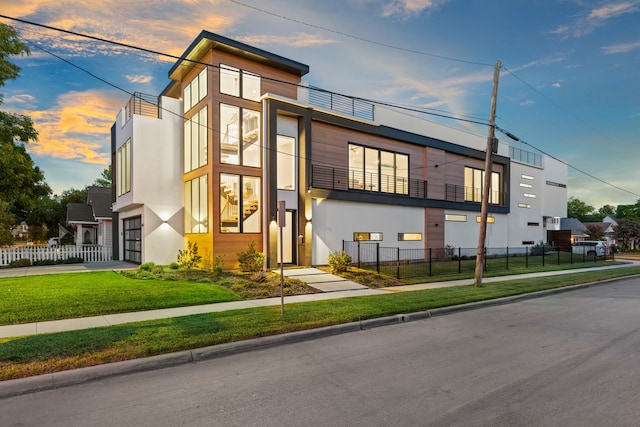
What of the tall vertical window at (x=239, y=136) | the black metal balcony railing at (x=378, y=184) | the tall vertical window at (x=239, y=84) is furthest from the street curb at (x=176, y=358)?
the tall vertical window at (x=239, y=84)

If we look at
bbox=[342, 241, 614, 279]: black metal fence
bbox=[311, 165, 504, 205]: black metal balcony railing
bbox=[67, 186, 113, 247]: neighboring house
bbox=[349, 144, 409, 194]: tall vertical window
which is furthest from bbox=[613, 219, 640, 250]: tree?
bbox=[67, 186, 113, 247]: neighboring house

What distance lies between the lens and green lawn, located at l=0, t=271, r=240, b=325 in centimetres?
843

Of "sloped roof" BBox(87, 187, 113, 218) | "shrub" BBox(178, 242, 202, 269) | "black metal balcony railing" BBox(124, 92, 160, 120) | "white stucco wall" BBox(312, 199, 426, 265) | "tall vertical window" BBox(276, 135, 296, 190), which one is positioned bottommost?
"shrub" BBox(178, 242, 202, 269)

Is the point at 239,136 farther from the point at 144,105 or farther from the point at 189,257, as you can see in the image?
the point at 144,105

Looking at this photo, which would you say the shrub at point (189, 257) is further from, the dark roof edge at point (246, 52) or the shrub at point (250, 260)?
the dark roof edge at point (246, 52)

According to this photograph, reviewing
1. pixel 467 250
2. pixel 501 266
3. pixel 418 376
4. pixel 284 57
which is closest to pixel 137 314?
pixel 418 376

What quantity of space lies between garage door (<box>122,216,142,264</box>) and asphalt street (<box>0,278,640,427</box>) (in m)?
15.5

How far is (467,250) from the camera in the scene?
2470 cm

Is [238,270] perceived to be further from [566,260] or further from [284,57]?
[566,260]

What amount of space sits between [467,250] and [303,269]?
45.0 feet

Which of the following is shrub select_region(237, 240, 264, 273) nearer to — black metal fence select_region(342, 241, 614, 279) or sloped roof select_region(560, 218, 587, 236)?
black metal fence select_region(342, 241, 614, 279)

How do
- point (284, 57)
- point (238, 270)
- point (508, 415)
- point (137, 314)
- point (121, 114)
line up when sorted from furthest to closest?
1. point (121, 114)
2. point (284, 57)
3. point (238, 270)
4. point (137, 314)
5. point (508, 415)

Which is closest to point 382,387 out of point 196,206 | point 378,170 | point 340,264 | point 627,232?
point 340,264

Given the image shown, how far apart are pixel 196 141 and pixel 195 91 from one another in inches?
101
